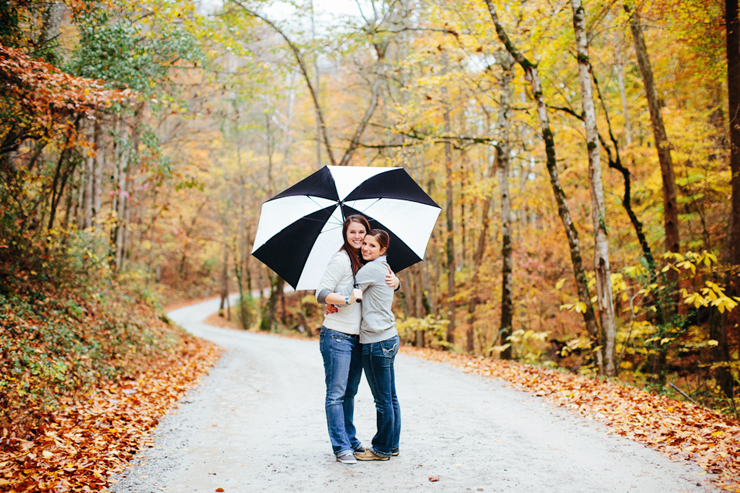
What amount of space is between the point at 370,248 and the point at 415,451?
181cm

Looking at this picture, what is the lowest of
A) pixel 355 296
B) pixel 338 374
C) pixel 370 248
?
pixel 338 374

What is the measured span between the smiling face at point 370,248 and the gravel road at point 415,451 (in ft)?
5.33

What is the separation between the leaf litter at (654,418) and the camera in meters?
3.87

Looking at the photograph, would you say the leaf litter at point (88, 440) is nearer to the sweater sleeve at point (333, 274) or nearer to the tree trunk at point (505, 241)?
the sweater sleeve at point (333, 274)

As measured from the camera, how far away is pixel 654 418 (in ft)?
16.9

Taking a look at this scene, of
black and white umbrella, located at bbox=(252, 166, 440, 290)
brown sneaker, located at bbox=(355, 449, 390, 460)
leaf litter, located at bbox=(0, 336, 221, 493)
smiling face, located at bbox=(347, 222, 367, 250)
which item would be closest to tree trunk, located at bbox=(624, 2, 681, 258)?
black and white umbrella, located at bbox=(252, 166, 440, 290)

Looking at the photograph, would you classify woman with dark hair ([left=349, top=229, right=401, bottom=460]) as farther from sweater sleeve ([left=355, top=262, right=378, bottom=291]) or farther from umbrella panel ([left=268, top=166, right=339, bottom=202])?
umbrella panel ([left=268, top=166, right=339, bottom=202])

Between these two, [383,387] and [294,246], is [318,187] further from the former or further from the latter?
[383,387]

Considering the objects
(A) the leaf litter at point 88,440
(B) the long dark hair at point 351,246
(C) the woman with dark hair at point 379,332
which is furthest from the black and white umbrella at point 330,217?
(A) the leaf litter at point 88,440

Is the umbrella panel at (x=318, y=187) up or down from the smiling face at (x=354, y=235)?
up

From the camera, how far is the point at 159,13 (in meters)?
8.73

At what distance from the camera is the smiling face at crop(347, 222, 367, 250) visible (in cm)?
384

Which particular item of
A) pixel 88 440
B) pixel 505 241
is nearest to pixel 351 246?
pixel 88 440

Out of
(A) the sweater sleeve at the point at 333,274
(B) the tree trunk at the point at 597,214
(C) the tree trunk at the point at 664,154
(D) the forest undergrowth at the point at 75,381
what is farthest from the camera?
(C) the tree trunk at the point at 664,154
